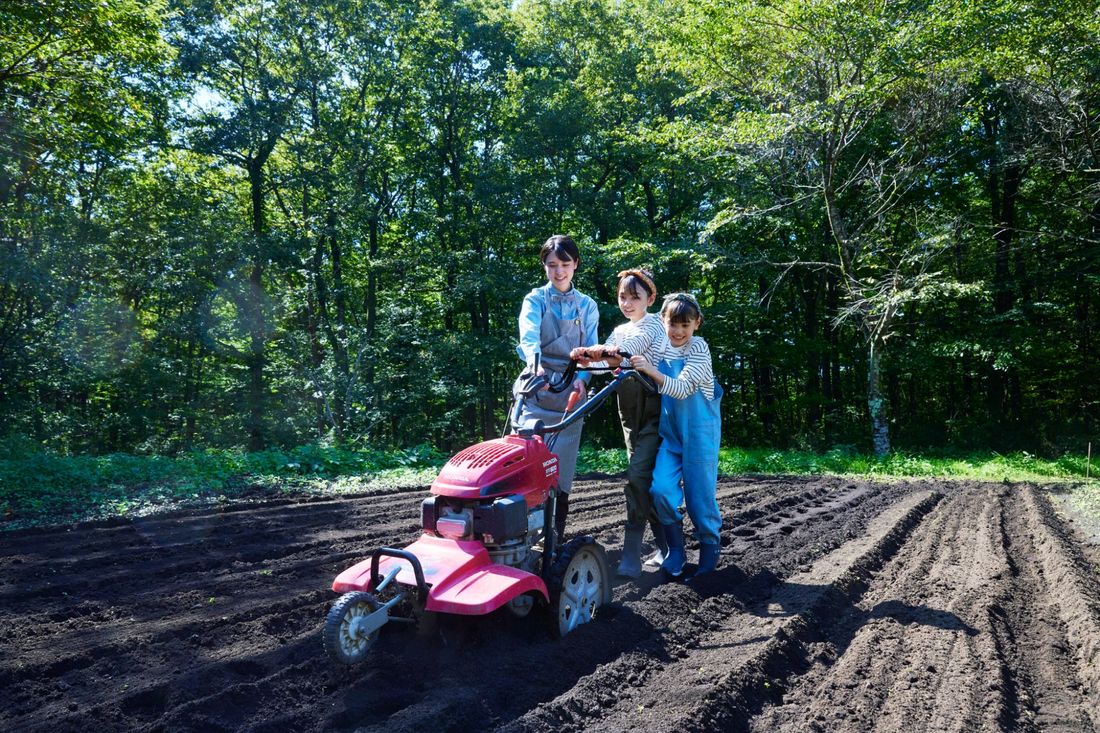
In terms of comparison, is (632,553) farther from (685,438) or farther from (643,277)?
(643,277)

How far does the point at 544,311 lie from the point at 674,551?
6.26 ft

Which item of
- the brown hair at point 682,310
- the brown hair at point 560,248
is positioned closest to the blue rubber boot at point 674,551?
the brown hair at point 682,310

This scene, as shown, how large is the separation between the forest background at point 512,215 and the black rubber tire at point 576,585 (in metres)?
11.0

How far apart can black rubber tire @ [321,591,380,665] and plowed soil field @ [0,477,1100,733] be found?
7.6 inches

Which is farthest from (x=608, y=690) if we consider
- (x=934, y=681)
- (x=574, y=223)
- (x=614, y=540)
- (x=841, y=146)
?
(x=574, y=223)

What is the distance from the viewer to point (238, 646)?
347 centimetres

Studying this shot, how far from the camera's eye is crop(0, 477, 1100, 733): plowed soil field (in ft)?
8.70

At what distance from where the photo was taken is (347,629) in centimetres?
271

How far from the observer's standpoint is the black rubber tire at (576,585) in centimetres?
332

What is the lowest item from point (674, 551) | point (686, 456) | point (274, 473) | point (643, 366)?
point (274, 473)

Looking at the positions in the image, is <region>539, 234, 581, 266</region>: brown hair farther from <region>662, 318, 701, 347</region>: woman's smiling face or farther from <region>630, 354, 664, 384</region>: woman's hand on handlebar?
<region>662, 318, 701, 347</region>: woman's smiling face

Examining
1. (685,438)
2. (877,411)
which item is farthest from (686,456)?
(877,411)

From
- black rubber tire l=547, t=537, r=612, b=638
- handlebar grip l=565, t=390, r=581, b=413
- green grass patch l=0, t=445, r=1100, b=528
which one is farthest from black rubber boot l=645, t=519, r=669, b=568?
green grass patch l=0, t=445, r=1100, b=528

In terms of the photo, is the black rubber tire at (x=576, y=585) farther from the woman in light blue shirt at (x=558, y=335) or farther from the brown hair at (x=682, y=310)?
the brown hair at (x=682, y=310)
